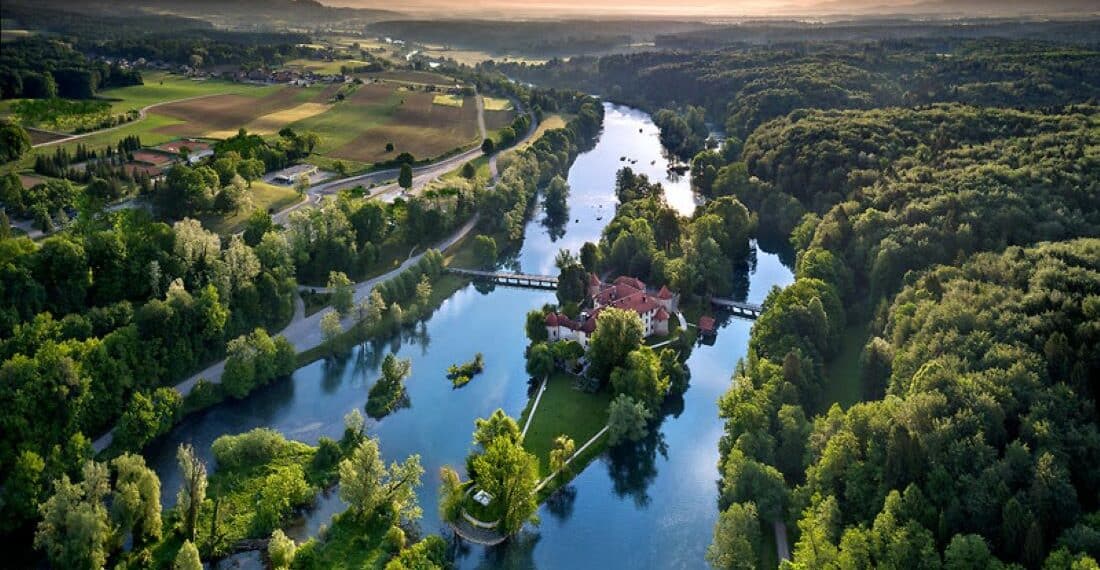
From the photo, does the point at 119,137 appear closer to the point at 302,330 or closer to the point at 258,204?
the point at 258,204

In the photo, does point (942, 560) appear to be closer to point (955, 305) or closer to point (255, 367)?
point (955, 305)

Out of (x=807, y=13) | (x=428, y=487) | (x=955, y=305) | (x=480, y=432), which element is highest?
(x=807, y=13)

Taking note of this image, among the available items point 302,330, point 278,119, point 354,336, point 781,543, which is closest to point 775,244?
point 354,336

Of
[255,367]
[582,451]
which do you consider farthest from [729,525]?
[255,367]

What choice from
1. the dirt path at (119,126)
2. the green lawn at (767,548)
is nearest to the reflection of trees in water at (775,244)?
the green lawn at (767,548)

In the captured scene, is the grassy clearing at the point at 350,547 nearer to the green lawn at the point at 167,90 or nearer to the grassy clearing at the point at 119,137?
the grassy clearing at the point at 119,137

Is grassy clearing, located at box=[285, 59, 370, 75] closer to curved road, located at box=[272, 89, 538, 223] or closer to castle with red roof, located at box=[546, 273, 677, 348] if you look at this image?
curved road, located at box=[272, 89, 538, 223]
